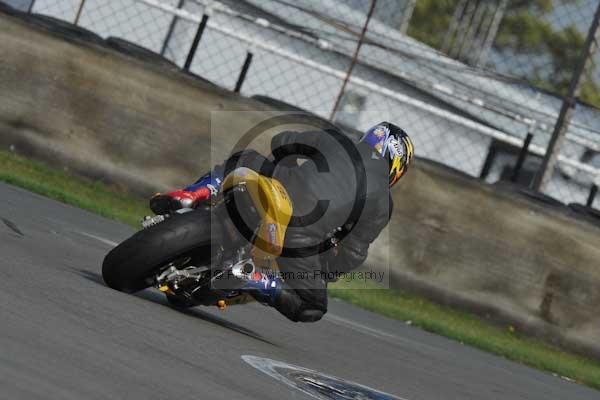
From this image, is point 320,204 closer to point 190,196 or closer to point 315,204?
point 315,204

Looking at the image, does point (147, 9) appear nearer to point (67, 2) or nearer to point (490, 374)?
point (67, 2)

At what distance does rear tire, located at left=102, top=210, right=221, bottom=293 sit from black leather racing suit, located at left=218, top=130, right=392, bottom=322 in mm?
488

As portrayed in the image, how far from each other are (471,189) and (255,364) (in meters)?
6.62

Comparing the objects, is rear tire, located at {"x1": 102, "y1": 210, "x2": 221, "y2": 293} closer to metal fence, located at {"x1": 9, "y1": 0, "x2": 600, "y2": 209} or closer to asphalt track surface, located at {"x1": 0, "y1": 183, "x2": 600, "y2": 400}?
asphalt track surface, located at {"x1": 0, "y1": 183, "x2": 600, "y2": 400}

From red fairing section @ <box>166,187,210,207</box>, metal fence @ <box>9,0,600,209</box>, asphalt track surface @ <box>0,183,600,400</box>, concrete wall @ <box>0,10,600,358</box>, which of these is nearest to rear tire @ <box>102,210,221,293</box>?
asphalt track surface @ <box>0,183,600,400</box>

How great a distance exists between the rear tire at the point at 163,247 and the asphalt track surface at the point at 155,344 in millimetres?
163

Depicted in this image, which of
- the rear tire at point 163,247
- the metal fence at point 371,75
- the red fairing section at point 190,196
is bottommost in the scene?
the rear tire at point 163,247

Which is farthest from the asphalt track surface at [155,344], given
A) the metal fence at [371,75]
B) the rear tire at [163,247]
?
the metal fence at [371,75]

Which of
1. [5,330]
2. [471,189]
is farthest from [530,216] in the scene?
[5,330]

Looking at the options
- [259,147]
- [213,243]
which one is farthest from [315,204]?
[259,147]

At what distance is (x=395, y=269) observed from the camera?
40.4 ft

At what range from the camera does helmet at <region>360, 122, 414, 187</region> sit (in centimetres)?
745

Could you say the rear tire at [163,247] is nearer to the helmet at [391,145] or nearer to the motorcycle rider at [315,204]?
the motorcycle rider at [315,204]

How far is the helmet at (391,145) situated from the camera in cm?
745
